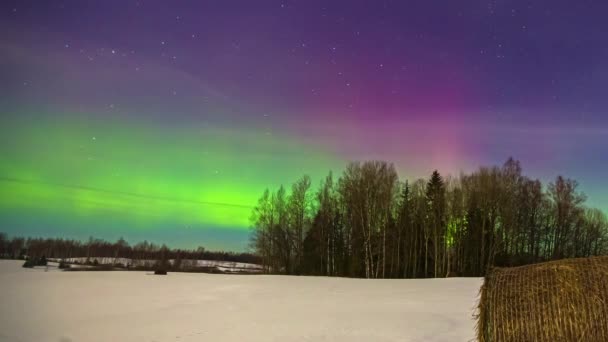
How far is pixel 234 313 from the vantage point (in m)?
16.3

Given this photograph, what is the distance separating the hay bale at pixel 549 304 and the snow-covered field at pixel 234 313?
439cm

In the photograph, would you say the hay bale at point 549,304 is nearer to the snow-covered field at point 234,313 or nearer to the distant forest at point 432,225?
the snow-covered field at point 234,313

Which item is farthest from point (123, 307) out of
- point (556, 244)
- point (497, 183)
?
point (556, 244)

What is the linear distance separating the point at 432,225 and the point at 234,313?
36.8m

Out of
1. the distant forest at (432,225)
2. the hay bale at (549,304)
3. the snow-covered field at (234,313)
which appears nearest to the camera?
the hay bale at (549,304)

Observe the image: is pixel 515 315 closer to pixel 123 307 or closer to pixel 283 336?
pixel 283 336

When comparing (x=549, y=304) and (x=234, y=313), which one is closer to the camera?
(x=549, y=304)

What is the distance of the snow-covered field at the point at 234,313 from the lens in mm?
12305

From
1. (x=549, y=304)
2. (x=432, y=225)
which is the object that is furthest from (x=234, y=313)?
(x=432, y=225)

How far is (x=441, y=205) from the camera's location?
4862 centimetres

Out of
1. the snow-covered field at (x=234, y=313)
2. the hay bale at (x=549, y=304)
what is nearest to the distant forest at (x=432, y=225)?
the snow-covered field at (x=234, y=313)

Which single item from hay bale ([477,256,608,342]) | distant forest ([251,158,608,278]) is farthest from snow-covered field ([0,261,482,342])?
distant forest ([251,158,608,278])

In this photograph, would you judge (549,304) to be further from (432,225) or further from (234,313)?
(432,225)

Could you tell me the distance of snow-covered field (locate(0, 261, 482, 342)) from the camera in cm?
1230
